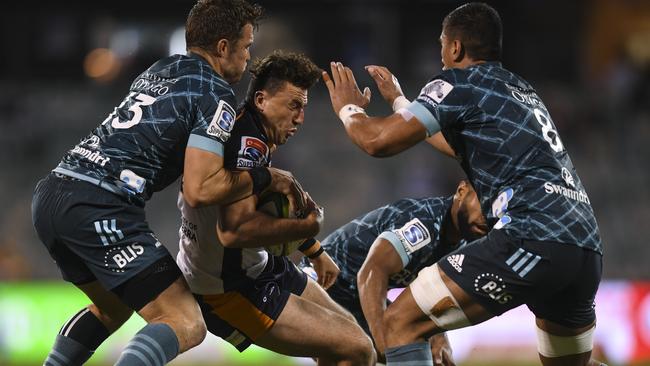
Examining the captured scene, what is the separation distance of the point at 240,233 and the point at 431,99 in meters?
1.20

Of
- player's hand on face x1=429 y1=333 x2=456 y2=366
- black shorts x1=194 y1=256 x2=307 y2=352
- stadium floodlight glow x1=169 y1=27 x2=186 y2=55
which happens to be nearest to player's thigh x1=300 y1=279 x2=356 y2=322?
black shorts x1=194 y1=256 x2=307 y2=352

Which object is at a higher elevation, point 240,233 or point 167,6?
point 240,233

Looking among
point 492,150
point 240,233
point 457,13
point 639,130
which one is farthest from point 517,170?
point 639,130

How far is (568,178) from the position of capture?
17.5 feet

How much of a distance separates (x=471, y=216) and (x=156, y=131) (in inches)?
81.9

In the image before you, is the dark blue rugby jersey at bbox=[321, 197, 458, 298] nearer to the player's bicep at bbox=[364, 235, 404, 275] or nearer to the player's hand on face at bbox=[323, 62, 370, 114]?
the player's bicep at bbox=[364, 235, 404, 275]

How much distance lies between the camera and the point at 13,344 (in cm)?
1147

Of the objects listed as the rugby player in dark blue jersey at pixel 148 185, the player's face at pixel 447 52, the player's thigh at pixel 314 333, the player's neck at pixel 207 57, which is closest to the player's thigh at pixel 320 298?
the player's thigh at pixel 314 333

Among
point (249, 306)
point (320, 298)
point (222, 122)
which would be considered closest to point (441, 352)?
point (320, 298)

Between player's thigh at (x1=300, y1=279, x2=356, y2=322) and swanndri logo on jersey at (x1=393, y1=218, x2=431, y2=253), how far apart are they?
Result: 53 cm

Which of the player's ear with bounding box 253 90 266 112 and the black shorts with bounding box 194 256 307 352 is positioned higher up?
the player's ear with bounding box 253 90 266 112

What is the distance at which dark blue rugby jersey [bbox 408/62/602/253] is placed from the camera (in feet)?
17.0

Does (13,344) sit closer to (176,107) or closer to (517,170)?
(176,107)

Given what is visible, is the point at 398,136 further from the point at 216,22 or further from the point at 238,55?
the point at 216,22
